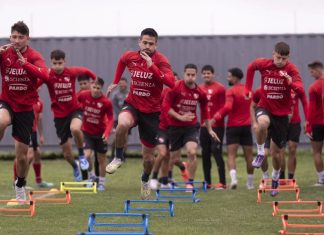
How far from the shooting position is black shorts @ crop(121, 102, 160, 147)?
38.6 feet

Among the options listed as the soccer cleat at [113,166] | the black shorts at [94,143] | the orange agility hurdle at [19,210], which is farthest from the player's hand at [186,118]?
the orange agility hurdle at [19,210]

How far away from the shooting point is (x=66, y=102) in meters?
→ 15.9

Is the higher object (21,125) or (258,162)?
(21,125)

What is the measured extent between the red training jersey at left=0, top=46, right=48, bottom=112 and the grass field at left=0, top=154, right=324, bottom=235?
1632mm

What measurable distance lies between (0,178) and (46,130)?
7428 mm

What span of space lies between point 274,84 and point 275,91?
0.14m

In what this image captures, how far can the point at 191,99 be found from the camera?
1511 centimetres

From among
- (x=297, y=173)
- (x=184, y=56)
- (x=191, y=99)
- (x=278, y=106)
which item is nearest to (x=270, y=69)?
(x=278, y=106)

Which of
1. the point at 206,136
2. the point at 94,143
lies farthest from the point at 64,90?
the point at 206,136

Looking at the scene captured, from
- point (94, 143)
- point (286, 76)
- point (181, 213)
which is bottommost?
point (181, 213)

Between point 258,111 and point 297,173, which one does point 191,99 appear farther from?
point 297,173

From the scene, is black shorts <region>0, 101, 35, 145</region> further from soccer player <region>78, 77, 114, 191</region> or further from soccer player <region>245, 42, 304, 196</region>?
soccer player <region>78, 77, 114, 191</region>

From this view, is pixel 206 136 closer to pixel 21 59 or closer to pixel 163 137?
pixel 163 137

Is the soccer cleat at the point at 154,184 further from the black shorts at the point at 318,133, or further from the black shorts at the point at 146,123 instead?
the black shorts at the point at 146,123
